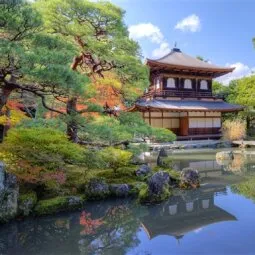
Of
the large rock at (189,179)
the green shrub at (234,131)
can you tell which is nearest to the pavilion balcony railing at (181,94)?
the green shrub at (234,131)

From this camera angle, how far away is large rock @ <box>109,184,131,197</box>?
789 cm

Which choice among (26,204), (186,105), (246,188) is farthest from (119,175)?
(186,105)

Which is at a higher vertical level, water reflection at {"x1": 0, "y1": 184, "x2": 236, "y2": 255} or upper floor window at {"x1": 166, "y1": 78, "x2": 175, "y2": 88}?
upper floor window at {"x1": 166, "y1": 78, "x2": 175, "y2": 88}

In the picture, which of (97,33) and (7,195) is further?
(97,33)

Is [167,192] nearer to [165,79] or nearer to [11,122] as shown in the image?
[11,122]

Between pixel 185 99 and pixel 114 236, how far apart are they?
64.7 ft

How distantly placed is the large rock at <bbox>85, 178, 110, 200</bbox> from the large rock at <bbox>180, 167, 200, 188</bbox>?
8.44ft

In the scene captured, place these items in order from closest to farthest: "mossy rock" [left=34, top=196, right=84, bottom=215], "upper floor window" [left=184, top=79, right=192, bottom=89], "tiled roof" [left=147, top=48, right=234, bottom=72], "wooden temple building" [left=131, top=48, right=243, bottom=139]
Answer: "mossy rock" [left=34, top=196, right=84, bottom=215], "wooden temple building" [left=131, top=48, right=243, bottom=139], "tiled roof" [left=147, top=48, right=234, bottom=72], "upper floor window" [left=184, top=79, right=192, bottom=89]

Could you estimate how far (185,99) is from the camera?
23.9 meters

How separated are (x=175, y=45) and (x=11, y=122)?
2118 cm

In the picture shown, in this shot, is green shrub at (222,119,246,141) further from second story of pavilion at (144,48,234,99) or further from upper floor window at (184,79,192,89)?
upper floor window at (184,79,192,89)

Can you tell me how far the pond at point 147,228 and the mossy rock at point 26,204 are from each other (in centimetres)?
22

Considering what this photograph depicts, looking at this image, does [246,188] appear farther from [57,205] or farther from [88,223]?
[57,205]

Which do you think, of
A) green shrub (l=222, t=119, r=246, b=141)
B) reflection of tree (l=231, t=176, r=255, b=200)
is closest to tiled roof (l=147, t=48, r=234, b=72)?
green shrub (l=222, t=119, r=246, b=141)
